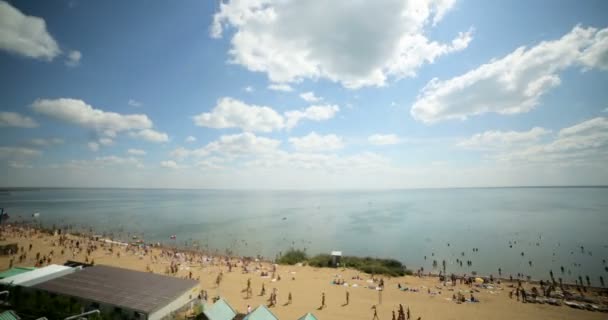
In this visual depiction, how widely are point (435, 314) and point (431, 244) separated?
33.2 m

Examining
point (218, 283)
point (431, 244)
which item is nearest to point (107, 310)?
point (218, 283)

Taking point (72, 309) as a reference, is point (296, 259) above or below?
below

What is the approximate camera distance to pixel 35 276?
17.3 metres

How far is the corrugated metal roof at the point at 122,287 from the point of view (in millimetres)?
14669

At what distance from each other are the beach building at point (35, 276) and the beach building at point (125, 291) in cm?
71

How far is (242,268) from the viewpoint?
32000mm

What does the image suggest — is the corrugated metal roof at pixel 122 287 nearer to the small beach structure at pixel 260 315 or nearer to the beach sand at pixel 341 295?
the small beach structure at pixel 260 315

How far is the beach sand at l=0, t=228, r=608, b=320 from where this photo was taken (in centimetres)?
2009

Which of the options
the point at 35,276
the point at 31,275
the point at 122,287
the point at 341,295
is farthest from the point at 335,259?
the point at 31,275

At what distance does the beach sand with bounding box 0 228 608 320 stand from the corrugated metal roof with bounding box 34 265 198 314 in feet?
18.3

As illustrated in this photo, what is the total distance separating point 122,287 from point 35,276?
640 centimetres

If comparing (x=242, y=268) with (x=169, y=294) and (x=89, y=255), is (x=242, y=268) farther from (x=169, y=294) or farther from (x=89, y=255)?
(x=89, y=255)

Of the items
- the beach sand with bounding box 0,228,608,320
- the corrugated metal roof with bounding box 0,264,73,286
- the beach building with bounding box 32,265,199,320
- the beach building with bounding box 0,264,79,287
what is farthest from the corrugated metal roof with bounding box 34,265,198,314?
the beach sand with bounding box 0,228,608,320

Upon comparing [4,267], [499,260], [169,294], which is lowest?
[499,260]
